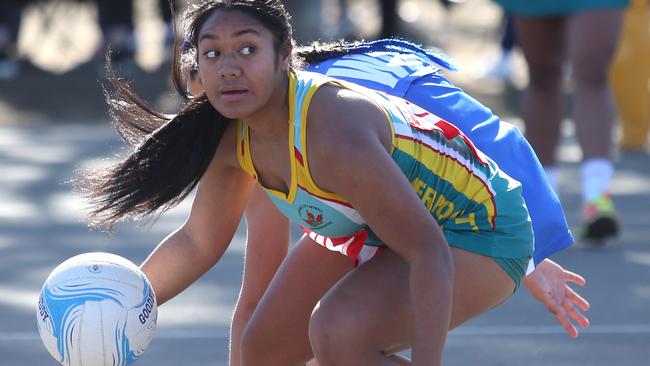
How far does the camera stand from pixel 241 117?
3.94 meters

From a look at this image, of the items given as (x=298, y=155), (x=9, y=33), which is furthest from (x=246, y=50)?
(x=9, y=33)

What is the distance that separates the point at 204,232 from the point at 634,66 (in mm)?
6631

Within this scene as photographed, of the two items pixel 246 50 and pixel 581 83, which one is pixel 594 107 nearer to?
pixel 581 83

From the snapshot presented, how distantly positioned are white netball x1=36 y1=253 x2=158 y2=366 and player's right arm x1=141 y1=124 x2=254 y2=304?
9.4 inches

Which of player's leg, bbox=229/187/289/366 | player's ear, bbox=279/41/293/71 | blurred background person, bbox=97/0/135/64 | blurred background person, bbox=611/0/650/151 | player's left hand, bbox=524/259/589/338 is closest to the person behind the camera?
player's ear, bbox=279/41/293/71

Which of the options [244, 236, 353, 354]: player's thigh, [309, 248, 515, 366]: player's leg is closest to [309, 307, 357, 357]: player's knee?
[309, 248, 515, 366]: player's leg

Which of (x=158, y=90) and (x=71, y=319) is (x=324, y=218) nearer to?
(x=71, y=319)

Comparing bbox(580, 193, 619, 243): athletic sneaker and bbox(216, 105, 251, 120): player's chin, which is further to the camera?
bbox(580, 193, 619, 243): athletic sneaker

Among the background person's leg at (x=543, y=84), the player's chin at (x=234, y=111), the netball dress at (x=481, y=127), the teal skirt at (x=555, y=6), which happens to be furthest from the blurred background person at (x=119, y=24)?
the player's chin at (x=234, y=111)

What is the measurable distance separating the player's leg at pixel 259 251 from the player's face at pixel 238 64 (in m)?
0.99

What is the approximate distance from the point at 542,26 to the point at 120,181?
3.72 metres

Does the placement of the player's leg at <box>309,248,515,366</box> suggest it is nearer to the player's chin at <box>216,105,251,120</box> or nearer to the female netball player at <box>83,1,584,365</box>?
the female netball player at <box>83,1,584,365</box>

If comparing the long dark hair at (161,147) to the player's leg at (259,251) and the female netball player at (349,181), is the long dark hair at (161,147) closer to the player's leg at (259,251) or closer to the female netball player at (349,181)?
the female netball player at (349,181)

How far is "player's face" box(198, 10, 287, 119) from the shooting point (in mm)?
3900
